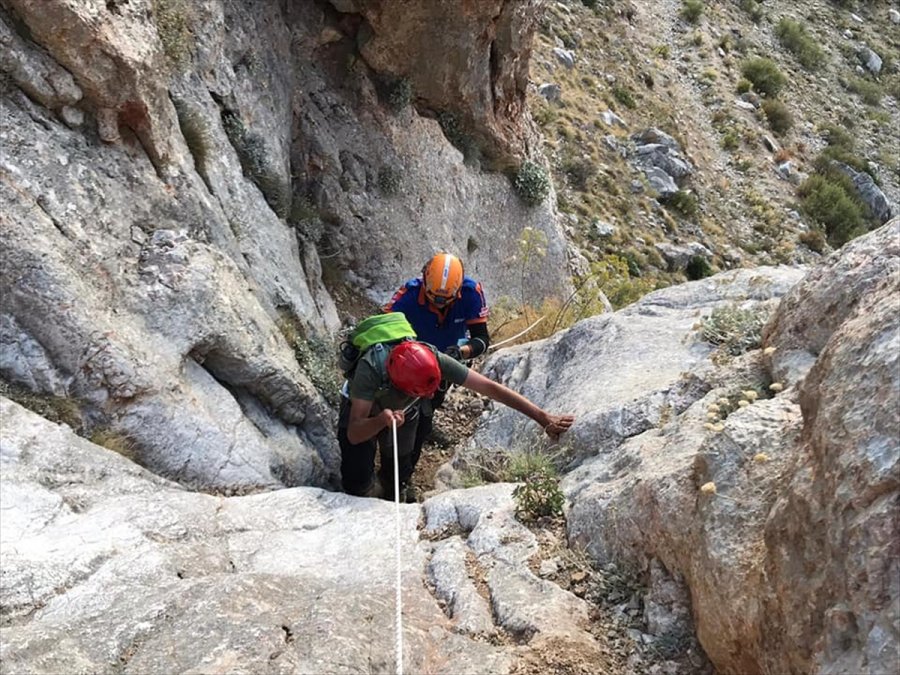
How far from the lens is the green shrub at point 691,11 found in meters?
31.2

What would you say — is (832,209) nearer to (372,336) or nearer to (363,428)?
(372,336)

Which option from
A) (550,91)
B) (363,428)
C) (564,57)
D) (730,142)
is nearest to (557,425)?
(363,428)

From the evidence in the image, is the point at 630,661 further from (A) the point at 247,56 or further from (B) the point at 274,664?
(A) the point at 247,56

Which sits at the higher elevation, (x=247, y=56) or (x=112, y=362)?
(x=247, y=56)

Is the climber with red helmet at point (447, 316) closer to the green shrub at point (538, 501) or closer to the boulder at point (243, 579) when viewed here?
the boulder at point (243, 579)

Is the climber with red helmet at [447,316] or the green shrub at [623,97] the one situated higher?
the green shrub at [623,97]

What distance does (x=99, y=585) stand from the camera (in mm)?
3922

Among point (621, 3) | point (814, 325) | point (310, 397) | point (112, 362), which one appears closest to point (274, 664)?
point (112, 362)

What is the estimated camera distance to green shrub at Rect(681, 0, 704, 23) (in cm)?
3119

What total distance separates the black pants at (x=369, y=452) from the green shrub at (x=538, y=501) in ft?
6.57

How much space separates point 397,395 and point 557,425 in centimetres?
134

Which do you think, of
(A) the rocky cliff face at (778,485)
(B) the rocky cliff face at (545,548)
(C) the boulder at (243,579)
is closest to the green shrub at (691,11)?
(A) the rocky cliff face at (778,485)

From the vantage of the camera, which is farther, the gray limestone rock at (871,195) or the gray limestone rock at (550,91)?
the gray limestone rock at (871,195)

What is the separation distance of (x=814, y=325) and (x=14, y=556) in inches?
187
